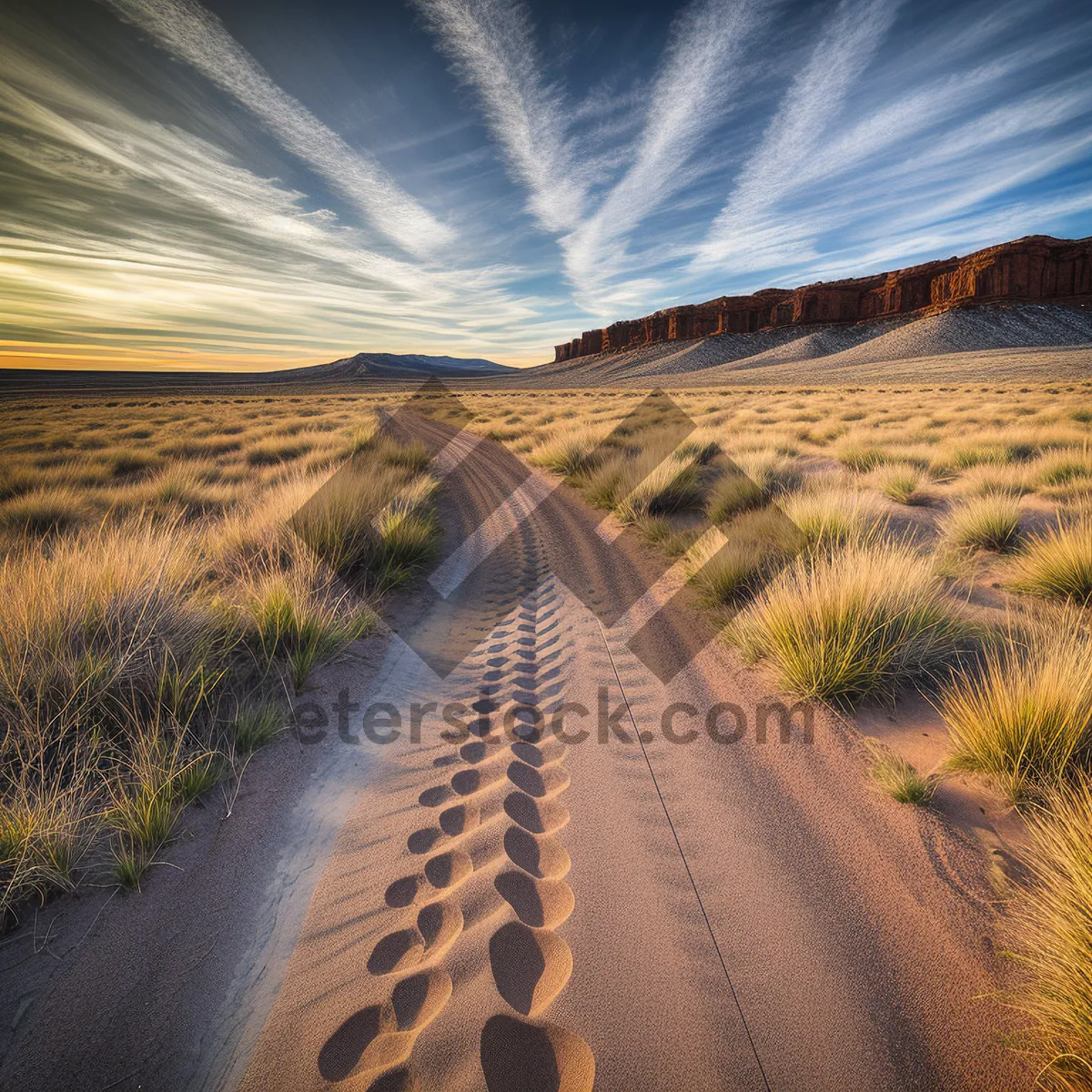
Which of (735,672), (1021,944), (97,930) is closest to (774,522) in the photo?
(735,672)

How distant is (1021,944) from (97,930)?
3.39 meters

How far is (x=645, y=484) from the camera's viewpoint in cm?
736

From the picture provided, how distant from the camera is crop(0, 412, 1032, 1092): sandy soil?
58.1 inches

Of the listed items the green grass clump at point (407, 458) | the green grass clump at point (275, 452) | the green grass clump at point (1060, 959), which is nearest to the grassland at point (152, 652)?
the green grass clump at point (1060, 959)

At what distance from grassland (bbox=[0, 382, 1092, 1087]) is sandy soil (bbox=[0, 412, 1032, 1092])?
243 mm

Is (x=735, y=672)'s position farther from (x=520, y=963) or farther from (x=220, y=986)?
(x=220, y=986)

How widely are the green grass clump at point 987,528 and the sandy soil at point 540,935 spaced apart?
3.97 m

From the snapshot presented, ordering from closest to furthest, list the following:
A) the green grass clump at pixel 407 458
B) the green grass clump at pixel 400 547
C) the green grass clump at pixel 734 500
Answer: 1. the green grass clump at pixel 400 547
2. the green grass clump at pixel 734 500
3. the green grass clump at pixel 407 458

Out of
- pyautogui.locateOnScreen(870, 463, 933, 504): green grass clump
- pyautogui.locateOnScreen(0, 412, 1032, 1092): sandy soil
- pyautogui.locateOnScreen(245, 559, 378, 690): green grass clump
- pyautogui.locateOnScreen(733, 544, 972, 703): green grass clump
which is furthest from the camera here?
pyautogui.locateOnScreen(870, 463, 933, 504): green grass clump

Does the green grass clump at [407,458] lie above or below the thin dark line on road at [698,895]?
above

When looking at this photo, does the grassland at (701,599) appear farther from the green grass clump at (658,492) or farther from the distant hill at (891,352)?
the distant hill at (891,352)

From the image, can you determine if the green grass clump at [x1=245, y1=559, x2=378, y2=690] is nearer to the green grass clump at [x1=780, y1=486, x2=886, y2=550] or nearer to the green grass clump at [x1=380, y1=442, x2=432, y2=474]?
the green grass clump at [x1=780, y1=486, x2=886, y2=550]

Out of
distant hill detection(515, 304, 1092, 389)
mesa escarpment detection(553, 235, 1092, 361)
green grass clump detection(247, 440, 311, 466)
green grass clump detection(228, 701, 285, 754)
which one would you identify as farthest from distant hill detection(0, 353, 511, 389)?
green grass clump detection(228, 701, 285, 754)

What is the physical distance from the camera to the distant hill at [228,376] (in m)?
84.3
